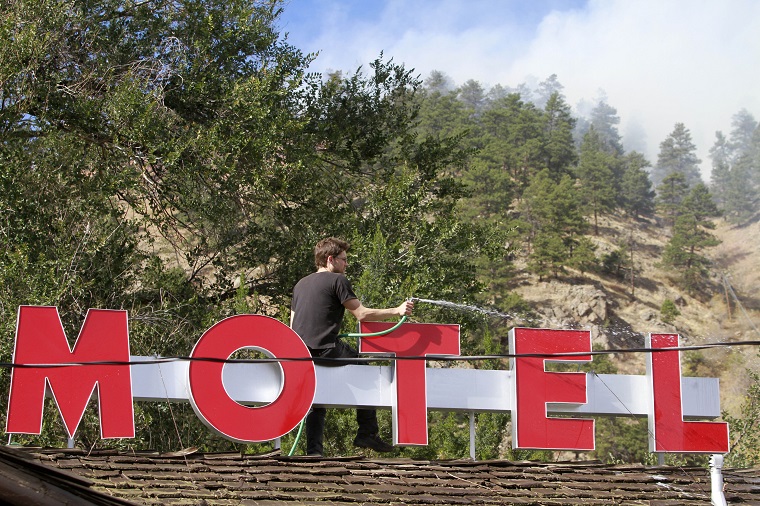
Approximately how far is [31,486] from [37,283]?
13228 mm

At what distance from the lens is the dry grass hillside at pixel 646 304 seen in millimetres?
66938

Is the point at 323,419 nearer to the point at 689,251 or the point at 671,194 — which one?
the point at 689,251

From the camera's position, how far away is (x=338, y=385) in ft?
30.0

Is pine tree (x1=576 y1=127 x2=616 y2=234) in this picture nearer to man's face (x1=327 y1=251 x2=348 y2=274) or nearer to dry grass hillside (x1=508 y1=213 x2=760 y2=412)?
dry grass hillside (x1=508 y1=213 x2=760 y2=412)

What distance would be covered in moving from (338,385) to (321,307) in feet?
2.51

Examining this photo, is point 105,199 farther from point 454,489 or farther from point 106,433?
point 454,489

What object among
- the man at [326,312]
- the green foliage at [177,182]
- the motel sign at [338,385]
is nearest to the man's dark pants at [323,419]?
the man at [326,312]

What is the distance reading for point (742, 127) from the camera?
197 meters

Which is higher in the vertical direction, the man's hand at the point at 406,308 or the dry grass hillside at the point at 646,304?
the dry grass hillside at the point at 646,304

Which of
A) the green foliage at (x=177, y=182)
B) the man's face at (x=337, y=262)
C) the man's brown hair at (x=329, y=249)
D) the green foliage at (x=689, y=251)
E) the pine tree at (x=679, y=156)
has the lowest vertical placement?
the man's face at (x=337, y=262)

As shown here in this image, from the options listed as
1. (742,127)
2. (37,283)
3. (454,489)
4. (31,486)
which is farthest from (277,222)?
(742,127)

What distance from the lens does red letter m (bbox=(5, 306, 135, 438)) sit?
27.8 ft

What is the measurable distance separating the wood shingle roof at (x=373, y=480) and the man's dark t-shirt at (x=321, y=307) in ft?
5.04

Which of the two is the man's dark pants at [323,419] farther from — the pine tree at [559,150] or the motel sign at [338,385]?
the pine tree at [559,150]
